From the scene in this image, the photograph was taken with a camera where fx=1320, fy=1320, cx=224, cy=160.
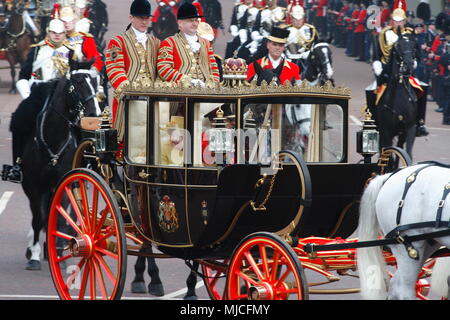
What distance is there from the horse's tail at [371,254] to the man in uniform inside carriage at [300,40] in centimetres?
1356

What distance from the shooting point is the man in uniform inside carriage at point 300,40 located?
930 inches

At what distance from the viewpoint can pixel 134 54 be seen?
36.4 ft

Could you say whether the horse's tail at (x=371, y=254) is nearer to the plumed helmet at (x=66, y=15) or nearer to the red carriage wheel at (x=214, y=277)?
the red carriage wheel at (x=214, y=277)

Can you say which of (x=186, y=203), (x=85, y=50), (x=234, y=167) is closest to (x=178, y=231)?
(x=186, y=203)

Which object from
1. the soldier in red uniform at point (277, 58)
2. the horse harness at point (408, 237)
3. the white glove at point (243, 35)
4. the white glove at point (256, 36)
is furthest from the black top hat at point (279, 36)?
the white glove at point (243, 35)

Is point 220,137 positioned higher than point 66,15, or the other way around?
point 66,15

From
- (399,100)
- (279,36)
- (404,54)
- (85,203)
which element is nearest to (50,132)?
(85,203)

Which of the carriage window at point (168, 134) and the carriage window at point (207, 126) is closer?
the carriage window at point (207, 126)

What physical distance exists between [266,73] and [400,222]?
4.54 m

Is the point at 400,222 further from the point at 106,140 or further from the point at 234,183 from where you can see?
the point at 106,140

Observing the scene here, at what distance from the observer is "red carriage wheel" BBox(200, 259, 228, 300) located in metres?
10.5

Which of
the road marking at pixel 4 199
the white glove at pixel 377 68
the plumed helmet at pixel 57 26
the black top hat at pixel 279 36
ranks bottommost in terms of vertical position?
the road marking at pixel 4 199

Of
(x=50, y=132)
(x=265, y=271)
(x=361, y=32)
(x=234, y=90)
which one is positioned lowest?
(x=361, y=32)
